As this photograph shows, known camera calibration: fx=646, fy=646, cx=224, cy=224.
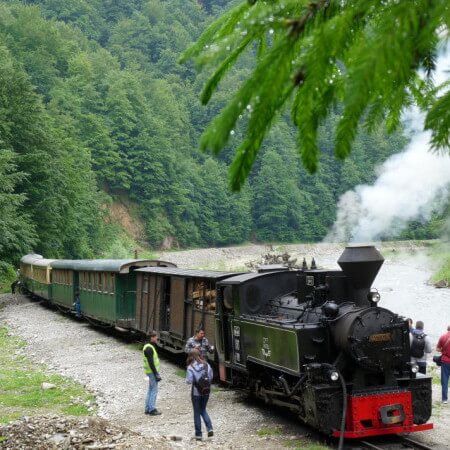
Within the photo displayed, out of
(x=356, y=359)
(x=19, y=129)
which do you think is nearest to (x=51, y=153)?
(x=19, y=129)

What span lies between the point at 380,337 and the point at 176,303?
661cm

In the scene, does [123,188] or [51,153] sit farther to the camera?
Answer: [123,188]

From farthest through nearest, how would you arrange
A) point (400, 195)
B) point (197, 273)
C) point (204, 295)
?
point (400, 195), point (197, 273), point (204, 295)

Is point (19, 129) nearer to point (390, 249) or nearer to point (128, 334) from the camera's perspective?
point (128, 334)

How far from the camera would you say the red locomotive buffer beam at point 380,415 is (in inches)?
336

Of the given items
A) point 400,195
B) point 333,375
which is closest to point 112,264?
point 400,195

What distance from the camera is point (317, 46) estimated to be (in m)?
2.12

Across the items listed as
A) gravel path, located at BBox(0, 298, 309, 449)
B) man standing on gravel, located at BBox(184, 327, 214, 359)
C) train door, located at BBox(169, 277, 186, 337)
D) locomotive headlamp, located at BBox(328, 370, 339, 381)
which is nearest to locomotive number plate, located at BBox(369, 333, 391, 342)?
locomotive headlamp, located at BBox(328, 370, 339, 381)

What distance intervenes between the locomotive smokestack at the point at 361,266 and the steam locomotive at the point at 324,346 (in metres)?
0.01

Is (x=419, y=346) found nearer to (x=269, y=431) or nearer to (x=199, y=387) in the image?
(x=269, y=431)

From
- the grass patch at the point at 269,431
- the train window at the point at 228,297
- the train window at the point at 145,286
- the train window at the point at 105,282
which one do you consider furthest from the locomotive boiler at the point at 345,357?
the train window at the point at 105,282

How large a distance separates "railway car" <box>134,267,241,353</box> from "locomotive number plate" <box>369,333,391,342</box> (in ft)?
12.0

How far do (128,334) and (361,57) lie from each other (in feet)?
59.9

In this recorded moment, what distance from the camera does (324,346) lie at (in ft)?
29.8
